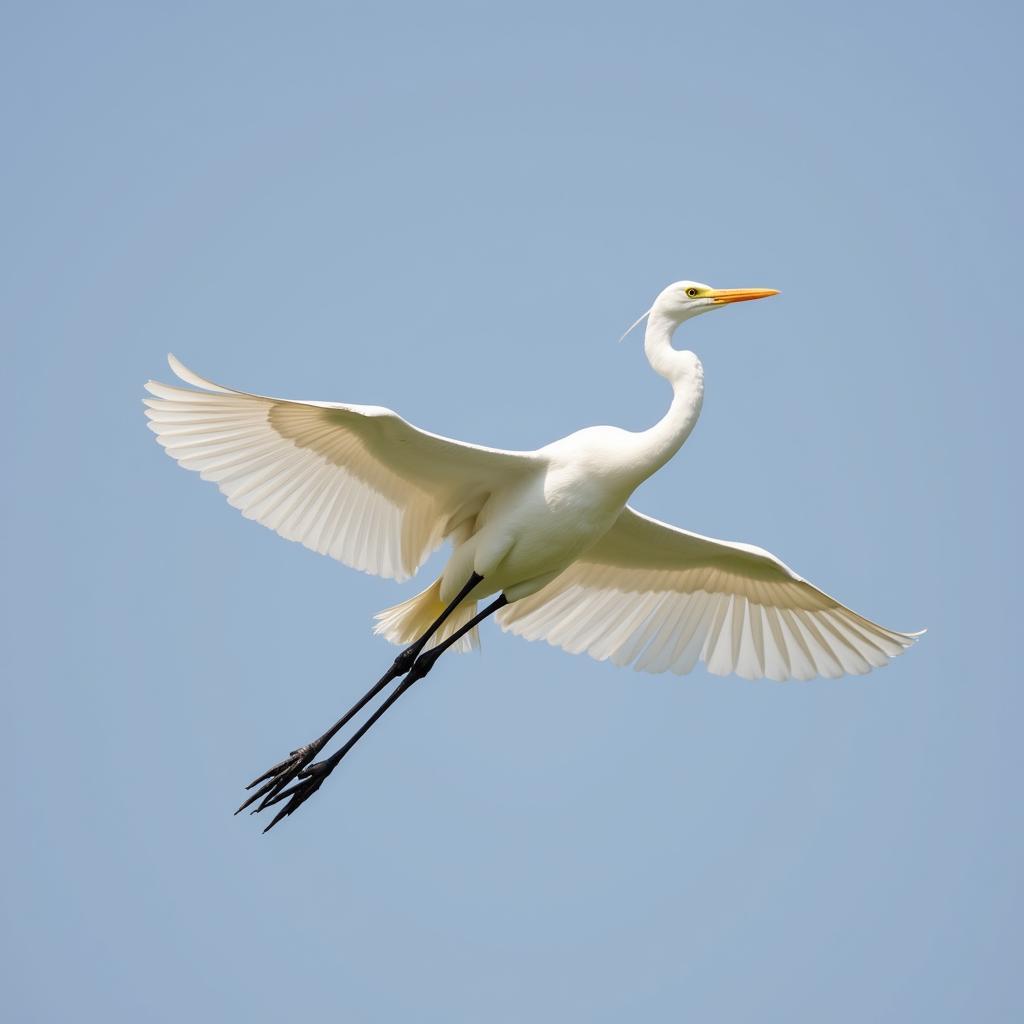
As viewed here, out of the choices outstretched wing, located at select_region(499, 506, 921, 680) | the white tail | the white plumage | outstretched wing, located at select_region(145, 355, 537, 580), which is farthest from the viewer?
outstretched wing, located at select_region(499, 506, 921, 680)

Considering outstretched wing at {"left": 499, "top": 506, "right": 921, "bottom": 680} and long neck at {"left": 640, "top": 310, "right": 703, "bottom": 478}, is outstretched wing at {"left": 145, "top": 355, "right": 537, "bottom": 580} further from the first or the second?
outstretched wing at {"left": 499, "top": 506, "right": 921, "bottom": 680}

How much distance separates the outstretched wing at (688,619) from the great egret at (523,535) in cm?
1

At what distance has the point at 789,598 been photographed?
13539 millimetres

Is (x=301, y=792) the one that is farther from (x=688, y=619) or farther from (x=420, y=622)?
(x=688, y=619)

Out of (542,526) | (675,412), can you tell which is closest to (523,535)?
(542,526)

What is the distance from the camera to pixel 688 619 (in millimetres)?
13867

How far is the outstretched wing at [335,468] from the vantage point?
37.1 feet

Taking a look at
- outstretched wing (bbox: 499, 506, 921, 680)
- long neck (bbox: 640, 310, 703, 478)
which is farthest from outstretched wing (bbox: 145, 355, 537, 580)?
outstretched wing (bbox: 499, 506, 921, 680)

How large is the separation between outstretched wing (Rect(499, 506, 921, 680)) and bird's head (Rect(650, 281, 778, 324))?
2.01 meters

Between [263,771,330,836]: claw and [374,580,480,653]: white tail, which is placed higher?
[374,580,480,653]: white tail

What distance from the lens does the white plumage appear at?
11547mm

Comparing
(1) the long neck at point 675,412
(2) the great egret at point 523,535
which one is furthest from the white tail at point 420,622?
(1) the long neck at point 675,412

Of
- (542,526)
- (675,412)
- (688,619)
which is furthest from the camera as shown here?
(688,619)

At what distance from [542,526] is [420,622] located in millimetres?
1678
